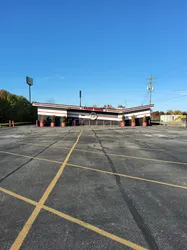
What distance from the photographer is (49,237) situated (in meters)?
2.83

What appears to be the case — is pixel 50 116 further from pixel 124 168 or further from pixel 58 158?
pixel 124 168

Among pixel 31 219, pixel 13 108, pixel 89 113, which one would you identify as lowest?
pixel 31 219

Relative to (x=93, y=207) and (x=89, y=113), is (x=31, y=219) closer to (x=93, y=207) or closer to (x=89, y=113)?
(x=93, y=207)

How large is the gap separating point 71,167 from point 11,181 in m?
2.14

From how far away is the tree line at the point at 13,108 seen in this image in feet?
152

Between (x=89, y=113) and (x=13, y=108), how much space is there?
79.3 feet

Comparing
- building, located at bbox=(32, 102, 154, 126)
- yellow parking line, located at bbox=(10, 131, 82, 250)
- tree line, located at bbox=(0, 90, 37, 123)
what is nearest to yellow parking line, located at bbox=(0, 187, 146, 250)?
yellow parking line, located at bbox=(10, 131, 82, 250)

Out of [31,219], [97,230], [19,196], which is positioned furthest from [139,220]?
[19,196]

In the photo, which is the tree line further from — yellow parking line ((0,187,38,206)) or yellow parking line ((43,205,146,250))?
yellow parking line ((43,205,146,250))

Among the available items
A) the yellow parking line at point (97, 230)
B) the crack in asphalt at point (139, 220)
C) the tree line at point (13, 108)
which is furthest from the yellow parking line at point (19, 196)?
the tree line at point (13, 108)

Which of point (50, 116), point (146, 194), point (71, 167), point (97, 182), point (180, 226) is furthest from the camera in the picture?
point (50, 116)

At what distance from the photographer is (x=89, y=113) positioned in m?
38.6

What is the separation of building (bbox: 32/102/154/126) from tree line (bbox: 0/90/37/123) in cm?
1520

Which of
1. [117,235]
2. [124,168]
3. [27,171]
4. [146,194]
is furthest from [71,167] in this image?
[117,235]
